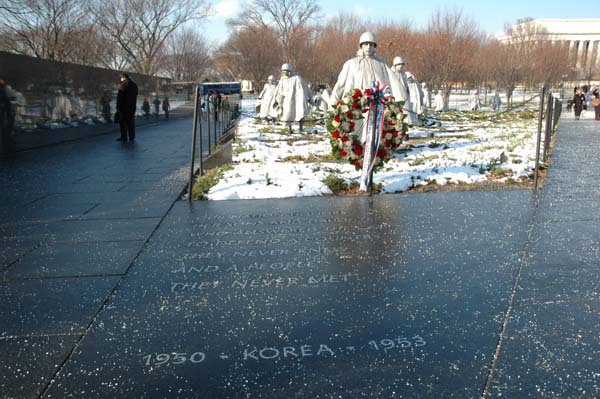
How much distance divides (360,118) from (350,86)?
10.5 ft

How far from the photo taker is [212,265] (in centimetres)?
410

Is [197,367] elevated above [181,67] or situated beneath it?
situated beneath

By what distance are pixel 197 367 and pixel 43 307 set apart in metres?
1.38

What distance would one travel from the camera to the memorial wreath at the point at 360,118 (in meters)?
6.91

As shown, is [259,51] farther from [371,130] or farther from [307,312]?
[307,312]

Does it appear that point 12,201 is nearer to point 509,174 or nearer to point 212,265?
point 212,265

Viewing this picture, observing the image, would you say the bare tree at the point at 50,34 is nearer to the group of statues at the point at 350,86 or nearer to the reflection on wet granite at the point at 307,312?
the group of statues at the point at 350,86

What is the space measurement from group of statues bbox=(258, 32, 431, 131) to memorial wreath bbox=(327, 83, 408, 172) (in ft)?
3.35

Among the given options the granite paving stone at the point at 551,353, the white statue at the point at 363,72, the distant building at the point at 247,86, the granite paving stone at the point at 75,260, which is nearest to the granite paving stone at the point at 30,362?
the granite paving stone at the point at 75,260

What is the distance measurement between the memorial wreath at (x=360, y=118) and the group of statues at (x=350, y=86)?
3.35 ft

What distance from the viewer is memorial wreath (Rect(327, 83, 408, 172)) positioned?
22.7ft

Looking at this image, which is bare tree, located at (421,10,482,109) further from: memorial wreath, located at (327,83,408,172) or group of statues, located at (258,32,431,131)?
memorial wreath, located at (327,83,408,172)

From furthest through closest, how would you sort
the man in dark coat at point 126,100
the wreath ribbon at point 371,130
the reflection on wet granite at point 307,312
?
the man in dark coat at point 126,100, the wreath ribbon at point 371,130, the reflection on wet granite at point 307,312

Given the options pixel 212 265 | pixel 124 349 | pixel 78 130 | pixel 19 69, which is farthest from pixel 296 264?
pixel 78 130
